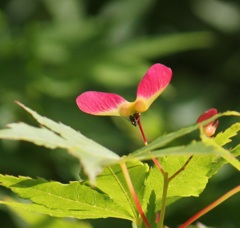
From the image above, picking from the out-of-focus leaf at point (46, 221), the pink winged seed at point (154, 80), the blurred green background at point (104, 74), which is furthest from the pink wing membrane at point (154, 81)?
the blurred green background at point (104, 74)

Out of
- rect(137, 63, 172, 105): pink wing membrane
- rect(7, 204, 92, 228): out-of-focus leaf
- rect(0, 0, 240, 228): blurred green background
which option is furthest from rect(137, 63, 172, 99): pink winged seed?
rect(0, 0, 240, 228): blurred green background

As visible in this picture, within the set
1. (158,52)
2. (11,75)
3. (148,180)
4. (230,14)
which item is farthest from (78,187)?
(230,14)

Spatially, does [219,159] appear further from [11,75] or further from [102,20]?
[102,20]

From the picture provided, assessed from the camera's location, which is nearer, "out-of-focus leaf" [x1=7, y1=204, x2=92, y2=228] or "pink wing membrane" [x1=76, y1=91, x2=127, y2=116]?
"pink wing membrane" [x1=76, y1=91, x2=127, y2=116]

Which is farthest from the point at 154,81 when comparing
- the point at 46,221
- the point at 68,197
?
the point at 46,221

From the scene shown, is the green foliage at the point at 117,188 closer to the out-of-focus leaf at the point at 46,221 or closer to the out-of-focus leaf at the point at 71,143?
the out-of-focus leaf at the point at 71,143

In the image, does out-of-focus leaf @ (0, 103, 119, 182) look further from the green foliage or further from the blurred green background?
the blurred green background

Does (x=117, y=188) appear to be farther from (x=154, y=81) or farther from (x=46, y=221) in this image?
(x=46, y=221)
